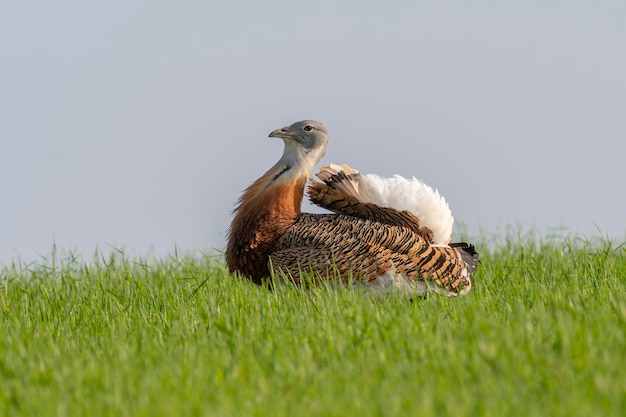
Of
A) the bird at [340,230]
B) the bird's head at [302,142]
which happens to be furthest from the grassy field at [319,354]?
the bird's head at [302,142]

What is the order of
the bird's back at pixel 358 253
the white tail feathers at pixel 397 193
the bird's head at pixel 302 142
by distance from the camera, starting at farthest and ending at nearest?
the bird's head at pixel 302 142, the white tail feathers at pixel 397 193, the bird's back at pixel 358 253

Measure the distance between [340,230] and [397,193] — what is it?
2.07 ft

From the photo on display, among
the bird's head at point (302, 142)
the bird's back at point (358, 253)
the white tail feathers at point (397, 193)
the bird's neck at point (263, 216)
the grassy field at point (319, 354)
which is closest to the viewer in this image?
the grassy field at point (319, 354)

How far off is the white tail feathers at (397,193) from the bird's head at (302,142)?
6.2 inches

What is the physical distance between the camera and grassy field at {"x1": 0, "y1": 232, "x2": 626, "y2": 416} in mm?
3734

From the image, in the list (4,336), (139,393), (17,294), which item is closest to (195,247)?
(17,294)

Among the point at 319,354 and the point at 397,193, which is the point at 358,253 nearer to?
the point at 397,193

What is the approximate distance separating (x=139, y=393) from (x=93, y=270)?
4.67m

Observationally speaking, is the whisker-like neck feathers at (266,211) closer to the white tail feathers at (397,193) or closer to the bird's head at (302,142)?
the bird's head at (302,142)

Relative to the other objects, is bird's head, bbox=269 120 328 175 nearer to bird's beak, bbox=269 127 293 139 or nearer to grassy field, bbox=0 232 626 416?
bird's beak, bbox=269 127 293 139

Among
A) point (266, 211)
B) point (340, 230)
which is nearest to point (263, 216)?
point (266, 211)

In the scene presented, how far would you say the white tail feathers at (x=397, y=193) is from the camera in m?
6.82

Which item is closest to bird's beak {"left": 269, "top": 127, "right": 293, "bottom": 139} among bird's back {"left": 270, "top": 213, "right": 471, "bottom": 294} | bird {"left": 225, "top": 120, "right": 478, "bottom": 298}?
bird {"left": 225, "top": 120, "right": 478, "bottom": 298}

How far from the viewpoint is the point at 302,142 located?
6977mm
